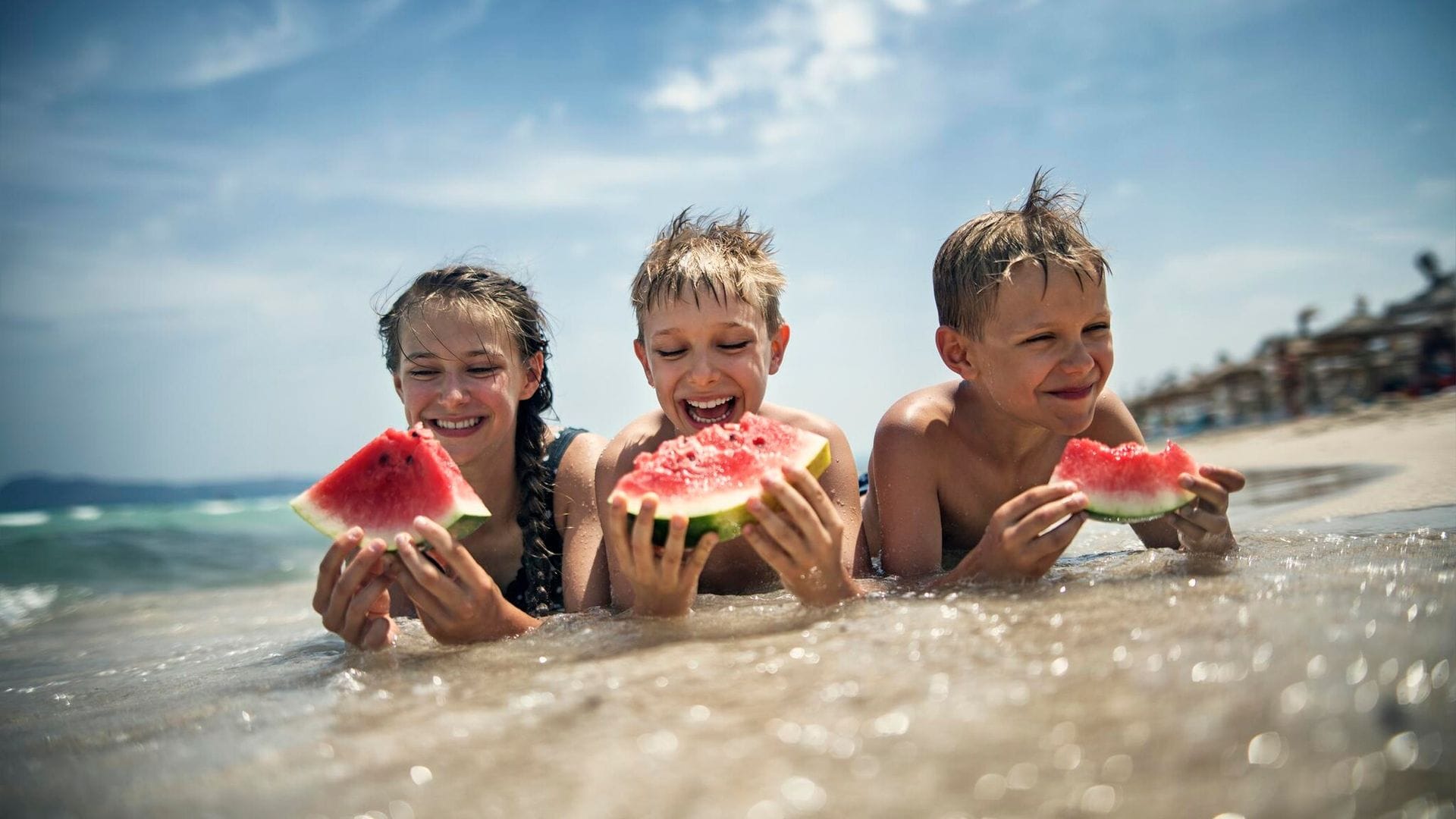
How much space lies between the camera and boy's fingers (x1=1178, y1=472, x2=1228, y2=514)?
2.92m

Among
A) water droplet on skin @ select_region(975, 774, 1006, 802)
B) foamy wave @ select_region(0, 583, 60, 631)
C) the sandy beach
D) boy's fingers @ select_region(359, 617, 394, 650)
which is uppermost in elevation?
boy's fingers @ select_region(359, 617, 394, 650)

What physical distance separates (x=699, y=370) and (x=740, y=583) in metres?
1.05

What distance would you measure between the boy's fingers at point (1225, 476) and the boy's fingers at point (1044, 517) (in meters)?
0.58

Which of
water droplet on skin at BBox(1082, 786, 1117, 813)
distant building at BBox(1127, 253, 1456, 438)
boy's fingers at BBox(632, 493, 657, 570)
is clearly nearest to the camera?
water droplet on skin at BBox(1082, 786, 1117, 813)

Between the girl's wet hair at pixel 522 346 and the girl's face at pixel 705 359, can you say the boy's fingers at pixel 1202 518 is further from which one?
the girl's wet hair at pixel 522 346

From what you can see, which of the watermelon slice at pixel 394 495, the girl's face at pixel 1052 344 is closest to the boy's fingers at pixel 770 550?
the watermelon slice at pixel 394 495

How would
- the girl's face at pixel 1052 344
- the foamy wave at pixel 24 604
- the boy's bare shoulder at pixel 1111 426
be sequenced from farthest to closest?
the foamy wave at pixel 24 604 → the boy's bare shoulder at pixel 1111 426 → the girl's face at pixel 1052 344

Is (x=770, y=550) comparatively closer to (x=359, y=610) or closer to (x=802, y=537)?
(x=802, y=537)

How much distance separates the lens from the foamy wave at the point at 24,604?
309 inches

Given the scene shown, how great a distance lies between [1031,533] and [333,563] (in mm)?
2369

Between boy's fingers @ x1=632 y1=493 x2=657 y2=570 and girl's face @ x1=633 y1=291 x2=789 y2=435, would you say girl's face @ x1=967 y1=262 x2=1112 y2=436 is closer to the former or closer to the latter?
girl's face @ x1=633 y1=291 x2=789 y2=435

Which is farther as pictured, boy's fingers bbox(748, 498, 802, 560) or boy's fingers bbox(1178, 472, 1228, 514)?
boy's fingers bbox(1178, 472, 1228, 514)

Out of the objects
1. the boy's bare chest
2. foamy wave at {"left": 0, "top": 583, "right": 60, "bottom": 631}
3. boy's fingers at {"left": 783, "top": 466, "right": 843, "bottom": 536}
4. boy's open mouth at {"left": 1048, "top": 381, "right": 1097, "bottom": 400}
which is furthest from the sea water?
foamy wave at {"left": 0, "top": 583, "right": 60, "bottom": 631}

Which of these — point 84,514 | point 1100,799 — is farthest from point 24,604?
point 84,514
